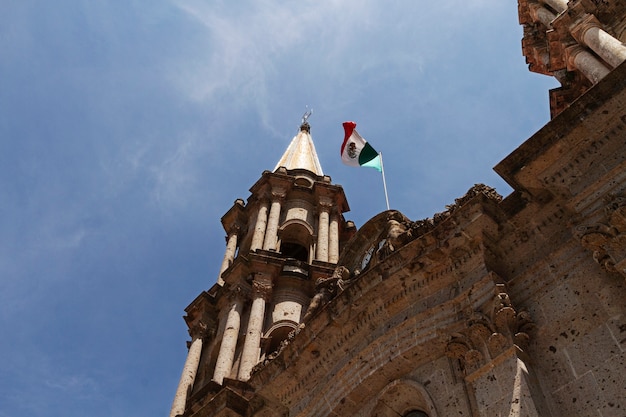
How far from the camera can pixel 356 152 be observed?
76.1 feet

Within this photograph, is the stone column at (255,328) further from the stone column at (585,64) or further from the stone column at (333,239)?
the stone column at (585,64)

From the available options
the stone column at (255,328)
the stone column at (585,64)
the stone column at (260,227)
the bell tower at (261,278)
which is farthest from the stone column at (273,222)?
the stone column at (585,64)

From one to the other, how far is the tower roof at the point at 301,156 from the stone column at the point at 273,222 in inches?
117

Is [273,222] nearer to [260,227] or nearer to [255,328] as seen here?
[260,227]

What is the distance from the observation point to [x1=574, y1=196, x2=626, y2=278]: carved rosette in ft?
Result: 26.5

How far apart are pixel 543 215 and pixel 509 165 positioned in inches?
33.7

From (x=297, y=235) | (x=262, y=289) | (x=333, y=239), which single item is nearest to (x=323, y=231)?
(x=333, y=239)

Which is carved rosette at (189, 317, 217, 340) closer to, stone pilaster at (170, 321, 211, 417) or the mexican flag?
stone pilaster at (170, 321, 211, 417)

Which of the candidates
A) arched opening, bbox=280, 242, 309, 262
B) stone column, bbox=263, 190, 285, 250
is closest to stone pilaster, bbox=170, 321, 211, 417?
stone column, bbox=263, 190, 285, 250

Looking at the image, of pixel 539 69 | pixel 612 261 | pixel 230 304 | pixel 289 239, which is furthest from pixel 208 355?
pixel 539 69

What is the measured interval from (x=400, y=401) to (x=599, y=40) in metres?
13.0

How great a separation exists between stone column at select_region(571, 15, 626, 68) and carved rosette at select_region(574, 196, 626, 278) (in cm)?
1020

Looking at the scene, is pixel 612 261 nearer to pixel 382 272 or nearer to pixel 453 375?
pixel 453 375

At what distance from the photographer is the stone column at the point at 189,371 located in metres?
19.0
